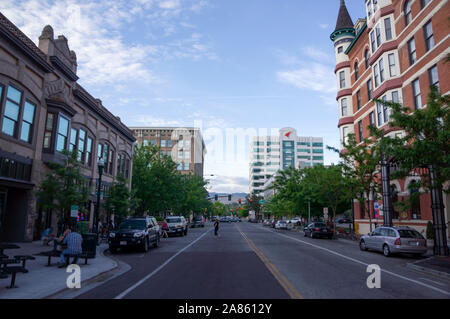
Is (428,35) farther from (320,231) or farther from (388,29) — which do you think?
(320,231)

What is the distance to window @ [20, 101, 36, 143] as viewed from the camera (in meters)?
20.2

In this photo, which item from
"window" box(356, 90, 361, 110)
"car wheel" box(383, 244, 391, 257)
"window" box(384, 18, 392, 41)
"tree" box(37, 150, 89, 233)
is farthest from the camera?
"window" box(356, 90, 361, 110)

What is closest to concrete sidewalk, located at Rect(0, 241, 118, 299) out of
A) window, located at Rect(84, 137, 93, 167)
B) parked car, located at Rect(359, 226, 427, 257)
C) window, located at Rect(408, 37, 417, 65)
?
parked car, located at Rect(359, 226, 427, 257)

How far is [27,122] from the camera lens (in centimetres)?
2056

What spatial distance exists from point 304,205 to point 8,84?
39680 mm

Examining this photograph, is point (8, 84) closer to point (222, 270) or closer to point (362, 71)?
point (222, 270)

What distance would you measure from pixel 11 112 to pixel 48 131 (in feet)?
12.1

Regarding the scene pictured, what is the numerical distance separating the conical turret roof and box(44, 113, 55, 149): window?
33.9 m

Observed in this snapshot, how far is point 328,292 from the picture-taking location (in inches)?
315

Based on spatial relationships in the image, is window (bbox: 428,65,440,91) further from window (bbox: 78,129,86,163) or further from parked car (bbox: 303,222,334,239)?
window (bbox: 78,129,86,163)

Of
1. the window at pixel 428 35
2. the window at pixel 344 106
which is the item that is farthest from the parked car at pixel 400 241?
the window at pixel 344 106
